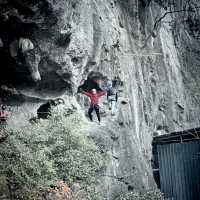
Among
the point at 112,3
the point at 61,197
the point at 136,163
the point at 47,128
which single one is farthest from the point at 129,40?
the point at 61,197

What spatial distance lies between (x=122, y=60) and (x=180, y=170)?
570 centimetres

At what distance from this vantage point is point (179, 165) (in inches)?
639

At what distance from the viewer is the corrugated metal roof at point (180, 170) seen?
51.5ft

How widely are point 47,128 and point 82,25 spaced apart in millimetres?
4703

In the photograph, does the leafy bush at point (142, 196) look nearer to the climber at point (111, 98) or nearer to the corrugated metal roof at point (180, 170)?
the corrugated metal roof at point (180, 170)

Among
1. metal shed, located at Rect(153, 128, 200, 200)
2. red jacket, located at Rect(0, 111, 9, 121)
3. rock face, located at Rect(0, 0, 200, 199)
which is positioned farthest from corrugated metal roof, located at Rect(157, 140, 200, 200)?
red jacket, located at Rect(0, 111, 9, 121)

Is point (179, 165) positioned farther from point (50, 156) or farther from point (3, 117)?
point (3, 117)

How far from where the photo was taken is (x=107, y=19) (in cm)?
1758

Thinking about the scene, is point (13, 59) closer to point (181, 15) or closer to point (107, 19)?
point (107, 19)

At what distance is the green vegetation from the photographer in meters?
10.9

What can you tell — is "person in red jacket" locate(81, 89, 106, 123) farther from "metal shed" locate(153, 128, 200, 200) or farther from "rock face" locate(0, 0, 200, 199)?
"metal shed" locate(153, 128, 200, 200)

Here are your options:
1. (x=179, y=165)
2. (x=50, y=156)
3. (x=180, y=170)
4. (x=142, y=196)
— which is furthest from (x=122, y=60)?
(x=50, y=156)

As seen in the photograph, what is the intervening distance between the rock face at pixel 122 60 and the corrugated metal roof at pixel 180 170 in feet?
2.75

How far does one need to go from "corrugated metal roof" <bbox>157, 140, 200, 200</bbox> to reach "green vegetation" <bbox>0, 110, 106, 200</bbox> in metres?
4.19
